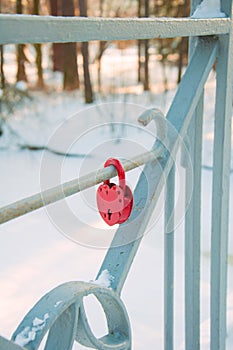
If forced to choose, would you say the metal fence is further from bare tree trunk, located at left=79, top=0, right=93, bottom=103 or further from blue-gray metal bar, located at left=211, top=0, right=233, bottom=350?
bare tree trunk, located at left=79, top=0, right=93, bottom=103

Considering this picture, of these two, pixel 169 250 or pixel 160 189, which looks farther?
pixel 169 250

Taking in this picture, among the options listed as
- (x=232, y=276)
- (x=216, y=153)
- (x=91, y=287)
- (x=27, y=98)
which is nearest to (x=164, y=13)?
(x=27, y=98)

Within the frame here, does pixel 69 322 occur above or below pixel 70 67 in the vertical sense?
below

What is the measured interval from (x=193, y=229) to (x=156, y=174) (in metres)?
0.28

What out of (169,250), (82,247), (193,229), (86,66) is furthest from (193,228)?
(86,66)

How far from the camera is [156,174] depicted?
94 centimetres

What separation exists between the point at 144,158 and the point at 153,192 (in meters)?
0.08

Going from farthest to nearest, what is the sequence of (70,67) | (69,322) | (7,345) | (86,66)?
(70,67), (86,66), (69,322), (7,345)

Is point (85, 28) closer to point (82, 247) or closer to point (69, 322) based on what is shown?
point (69, 322)

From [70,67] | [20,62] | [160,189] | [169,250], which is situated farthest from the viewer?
[70,67]

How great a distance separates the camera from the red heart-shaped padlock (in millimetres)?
801

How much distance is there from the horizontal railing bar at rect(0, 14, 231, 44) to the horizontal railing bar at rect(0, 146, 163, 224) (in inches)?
7.7

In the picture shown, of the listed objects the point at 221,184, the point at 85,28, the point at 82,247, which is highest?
the point at 85,28

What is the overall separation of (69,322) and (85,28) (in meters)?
0.41
